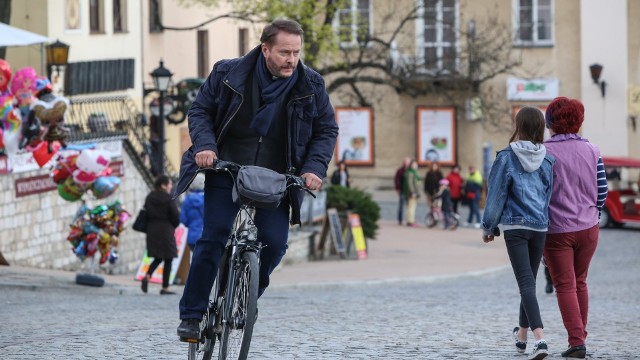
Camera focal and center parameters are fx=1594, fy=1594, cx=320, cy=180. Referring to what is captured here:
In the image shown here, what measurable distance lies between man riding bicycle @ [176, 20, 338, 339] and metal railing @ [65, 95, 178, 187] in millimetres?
18907

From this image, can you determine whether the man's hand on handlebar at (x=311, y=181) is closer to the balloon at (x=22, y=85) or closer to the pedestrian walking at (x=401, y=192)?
the balloon at (x=22, y=85)

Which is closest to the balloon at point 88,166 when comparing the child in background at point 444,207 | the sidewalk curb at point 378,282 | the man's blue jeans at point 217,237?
the sidewalk curb at point 378,282

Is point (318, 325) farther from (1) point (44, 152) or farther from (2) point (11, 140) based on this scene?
(1) point (44, 152)

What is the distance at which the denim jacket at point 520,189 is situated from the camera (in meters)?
9.54

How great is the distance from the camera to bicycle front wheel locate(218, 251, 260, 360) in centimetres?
759

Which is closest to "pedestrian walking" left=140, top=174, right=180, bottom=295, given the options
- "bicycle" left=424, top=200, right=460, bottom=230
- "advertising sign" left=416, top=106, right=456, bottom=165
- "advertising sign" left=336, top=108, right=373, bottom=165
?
"bicycle" left=424, top=200, right=460, bottom=230

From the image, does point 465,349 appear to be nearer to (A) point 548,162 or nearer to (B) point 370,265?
(A) point 548,162

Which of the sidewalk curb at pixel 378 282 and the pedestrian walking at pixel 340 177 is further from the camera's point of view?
the pedestrian walking at pixel 340 177

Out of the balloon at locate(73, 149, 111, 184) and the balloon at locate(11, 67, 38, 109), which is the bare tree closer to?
the balloon at locate(73, 149, 111, 184)

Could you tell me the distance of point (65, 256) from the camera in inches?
1049

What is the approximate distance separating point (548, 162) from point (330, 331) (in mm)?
2834

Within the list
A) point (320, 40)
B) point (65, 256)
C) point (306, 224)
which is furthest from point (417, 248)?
point (65, 256)

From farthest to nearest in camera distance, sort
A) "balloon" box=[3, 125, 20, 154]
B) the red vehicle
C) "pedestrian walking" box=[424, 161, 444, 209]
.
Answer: "pedestrian walking" box=[424, 161, 444, 209] → the red vehicle → "balloon" box=[3, 125, 20, 154]

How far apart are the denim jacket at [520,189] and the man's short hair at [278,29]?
2.18m
